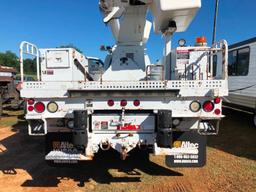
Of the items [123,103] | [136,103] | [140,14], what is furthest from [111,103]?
[140,14]

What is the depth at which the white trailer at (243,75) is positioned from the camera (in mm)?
8531

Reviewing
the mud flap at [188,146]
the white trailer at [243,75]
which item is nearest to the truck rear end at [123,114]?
the mud flap at [188,146]

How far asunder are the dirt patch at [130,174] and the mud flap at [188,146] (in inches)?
15.1

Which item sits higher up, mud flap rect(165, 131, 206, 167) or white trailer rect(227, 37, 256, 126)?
white trailer rect(227, 37, 256, 126)

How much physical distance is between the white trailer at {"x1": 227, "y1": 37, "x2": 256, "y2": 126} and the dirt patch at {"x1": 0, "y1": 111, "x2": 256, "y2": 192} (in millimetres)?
3176

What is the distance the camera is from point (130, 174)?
444 centimetres

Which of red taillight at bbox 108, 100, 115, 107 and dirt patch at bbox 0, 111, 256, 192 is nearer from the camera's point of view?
red taillight at bbox 108, 100, 115, 107

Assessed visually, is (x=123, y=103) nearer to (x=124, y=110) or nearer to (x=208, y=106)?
(x=124, y=110)

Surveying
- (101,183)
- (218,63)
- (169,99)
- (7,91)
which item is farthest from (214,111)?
(7,91)

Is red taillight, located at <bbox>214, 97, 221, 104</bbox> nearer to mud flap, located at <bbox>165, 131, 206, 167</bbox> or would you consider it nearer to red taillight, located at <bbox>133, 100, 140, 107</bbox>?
mud flap, located at <bbox>165, 131, 206, 167</bbox>

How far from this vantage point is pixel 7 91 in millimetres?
15125

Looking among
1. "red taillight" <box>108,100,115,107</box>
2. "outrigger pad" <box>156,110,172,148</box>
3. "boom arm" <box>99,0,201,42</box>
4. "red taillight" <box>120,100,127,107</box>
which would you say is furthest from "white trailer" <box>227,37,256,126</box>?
"red taillight" <box>108,100,115,107</box>

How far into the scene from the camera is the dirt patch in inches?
155

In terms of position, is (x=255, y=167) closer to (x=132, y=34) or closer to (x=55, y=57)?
(x=132, y=34)
